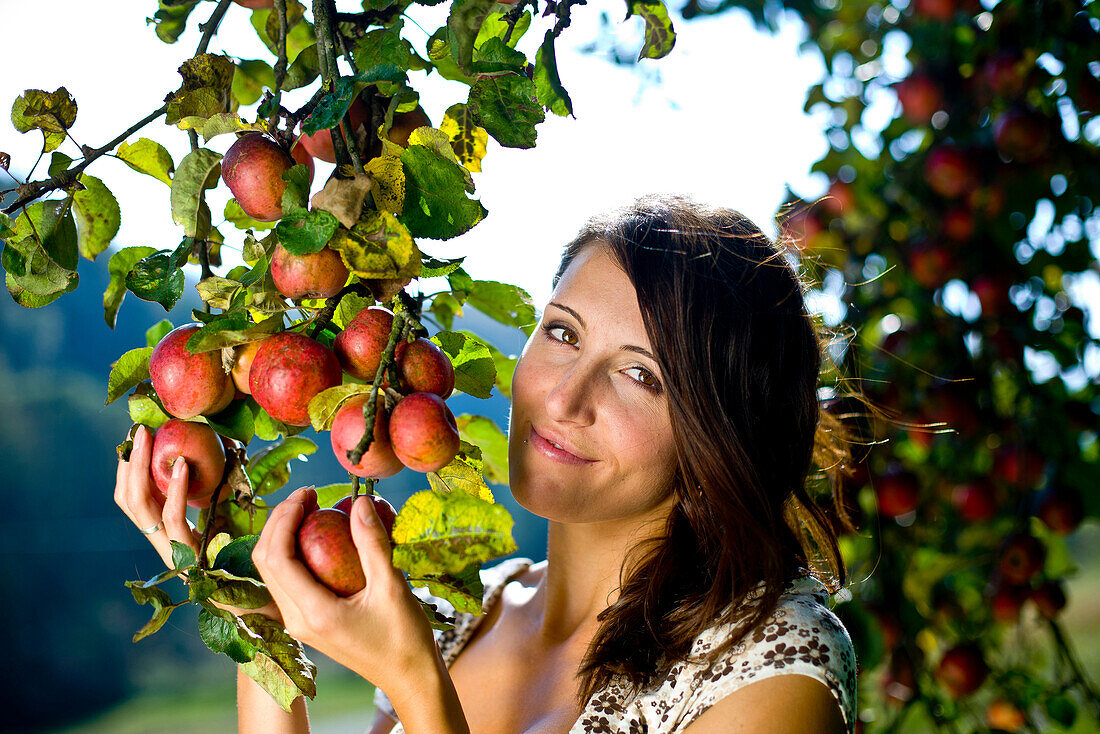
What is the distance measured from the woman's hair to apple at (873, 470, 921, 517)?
→ 257 mm

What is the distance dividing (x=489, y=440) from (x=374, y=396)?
1.11 feet

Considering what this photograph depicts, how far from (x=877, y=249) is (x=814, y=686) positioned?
708mm

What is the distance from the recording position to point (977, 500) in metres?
1.01

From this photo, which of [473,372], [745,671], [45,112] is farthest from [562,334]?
[45,112]

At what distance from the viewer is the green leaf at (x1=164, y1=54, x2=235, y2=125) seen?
1.35 feet

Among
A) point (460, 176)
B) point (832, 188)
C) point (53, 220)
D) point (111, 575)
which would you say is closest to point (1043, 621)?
point (832, 188)

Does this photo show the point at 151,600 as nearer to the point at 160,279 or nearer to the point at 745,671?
the point at 160,279

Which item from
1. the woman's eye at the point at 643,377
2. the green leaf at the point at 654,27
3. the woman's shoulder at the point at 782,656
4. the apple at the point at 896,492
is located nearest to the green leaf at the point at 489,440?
the woman's eye at the point at 643,377

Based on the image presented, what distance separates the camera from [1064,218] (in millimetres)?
949

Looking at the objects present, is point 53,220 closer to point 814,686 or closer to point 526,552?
point 814,686

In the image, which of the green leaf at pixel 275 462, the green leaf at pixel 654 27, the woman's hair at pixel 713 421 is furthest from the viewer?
the woman's hair at pixel 713 421

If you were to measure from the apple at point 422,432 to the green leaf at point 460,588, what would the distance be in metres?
0.06

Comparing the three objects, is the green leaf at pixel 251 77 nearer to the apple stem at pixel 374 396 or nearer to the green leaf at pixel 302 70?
the green leaf at pixel 302 70

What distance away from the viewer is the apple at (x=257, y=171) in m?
0.39
